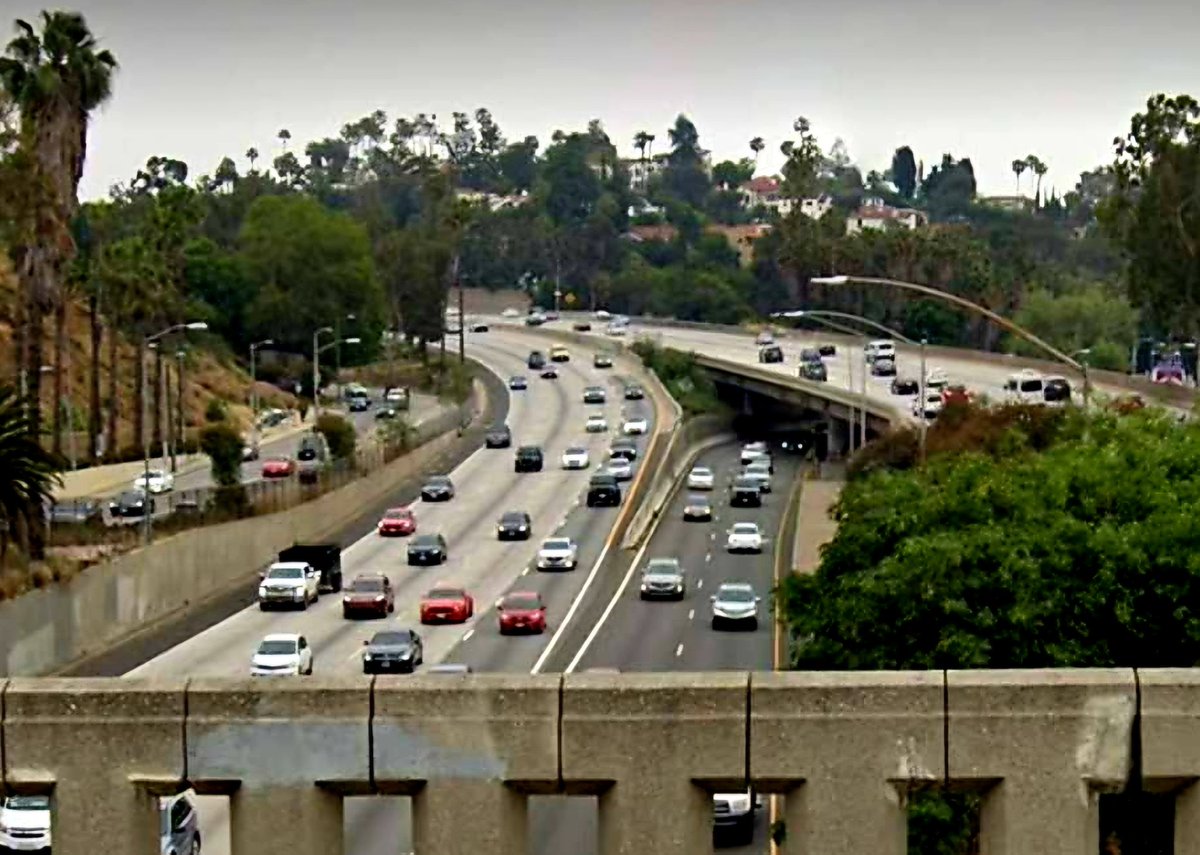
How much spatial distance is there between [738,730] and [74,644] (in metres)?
40.0

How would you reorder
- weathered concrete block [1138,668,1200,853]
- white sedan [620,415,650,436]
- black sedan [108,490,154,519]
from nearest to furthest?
1. weathered concrete block [1138,668,1200,853]
2. black sedan [108,490,154,519]
3. white sedan [620,415,650,436]

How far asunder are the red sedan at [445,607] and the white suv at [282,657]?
410 inches

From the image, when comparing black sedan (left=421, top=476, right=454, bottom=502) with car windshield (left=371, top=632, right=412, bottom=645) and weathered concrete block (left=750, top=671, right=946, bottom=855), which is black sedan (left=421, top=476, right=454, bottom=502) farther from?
weathered concrete block (left=750, top=671, right=946, bottom=855)

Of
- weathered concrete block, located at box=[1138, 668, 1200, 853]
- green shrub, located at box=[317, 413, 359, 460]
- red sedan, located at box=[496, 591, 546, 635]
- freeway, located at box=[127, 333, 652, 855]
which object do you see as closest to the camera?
weathered concrete block, located at box=[1138, 668, 1200, 853]

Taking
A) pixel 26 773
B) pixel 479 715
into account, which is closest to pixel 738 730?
pixel 479 715

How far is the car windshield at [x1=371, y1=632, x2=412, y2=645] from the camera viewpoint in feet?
152

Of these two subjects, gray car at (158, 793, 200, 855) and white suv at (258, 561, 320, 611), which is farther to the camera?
white suv at (258, 561, 320, 611)

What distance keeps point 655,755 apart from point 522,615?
43.5 meters

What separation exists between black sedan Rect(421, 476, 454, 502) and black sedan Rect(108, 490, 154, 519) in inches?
572

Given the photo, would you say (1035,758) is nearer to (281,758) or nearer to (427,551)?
(281,758)

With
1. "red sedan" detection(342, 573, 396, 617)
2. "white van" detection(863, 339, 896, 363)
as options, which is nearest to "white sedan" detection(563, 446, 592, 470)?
"white van" detection(863, 339, 896, 363)

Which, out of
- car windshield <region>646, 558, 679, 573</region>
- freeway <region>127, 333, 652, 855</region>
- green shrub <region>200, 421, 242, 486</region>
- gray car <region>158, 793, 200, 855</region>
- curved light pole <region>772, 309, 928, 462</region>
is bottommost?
freeway <region>127, 333, 652, 855</region>

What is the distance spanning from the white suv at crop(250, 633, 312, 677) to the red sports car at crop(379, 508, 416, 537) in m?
29.4

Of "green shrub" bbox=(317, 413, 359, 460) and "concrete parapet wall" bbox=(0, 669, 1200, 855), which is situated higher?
"concrete parapet wall" bbox=(0, 669, 1200, 855)
